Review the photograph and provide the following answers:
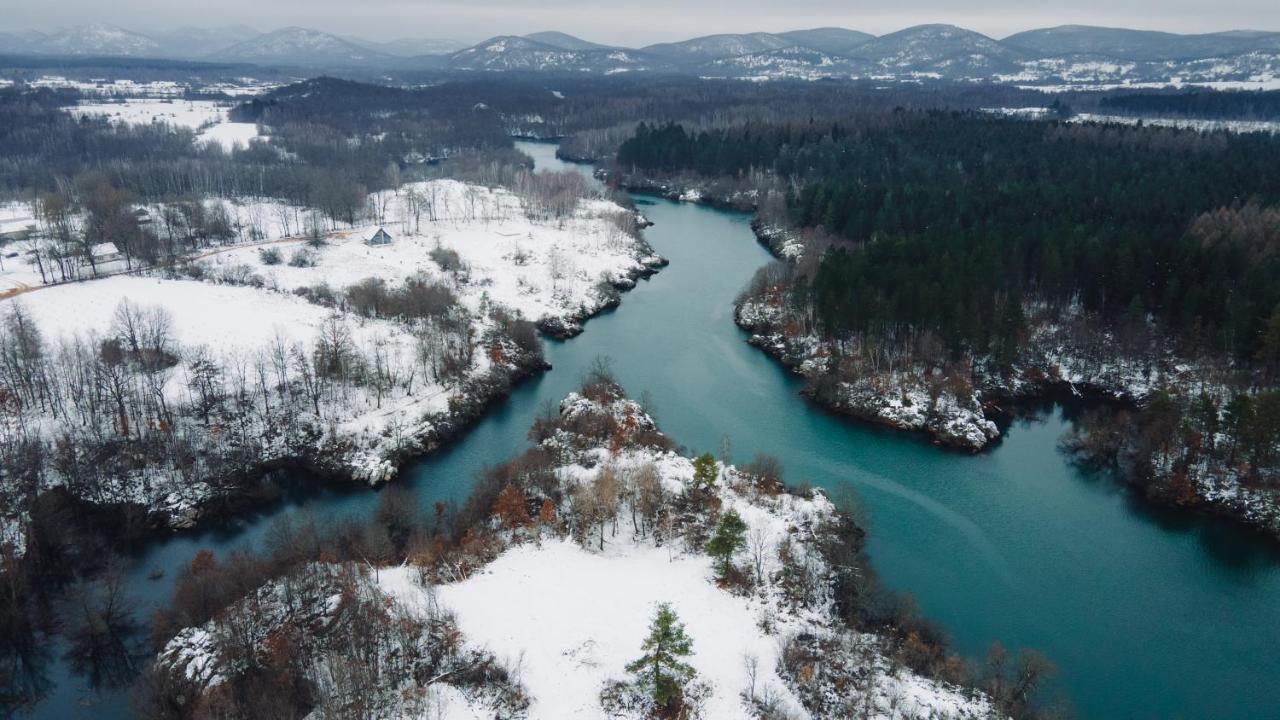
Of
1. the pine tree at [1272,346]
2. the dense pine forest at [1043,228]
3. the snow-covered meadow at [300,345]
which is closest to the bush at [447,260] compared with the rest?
the snow-covered meadow at [300,345]

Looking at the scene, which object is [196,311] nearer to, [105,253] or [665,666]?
[105,253]

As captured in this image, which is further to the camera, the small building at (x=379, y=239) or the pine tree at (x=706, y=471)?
the small building at (x=379, y=239)

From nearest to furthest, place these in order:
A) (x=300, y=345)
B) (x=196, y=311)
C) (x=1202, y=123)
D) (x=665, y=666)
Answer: (x=665, y=666) → (x=300, y=345) → (x=196, y=311) → (x=1202, y=123)

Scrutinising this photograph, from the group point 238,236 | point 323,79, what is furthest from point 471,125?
point 238,236

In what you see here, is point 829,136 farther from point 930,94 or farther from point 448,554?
point 930,94

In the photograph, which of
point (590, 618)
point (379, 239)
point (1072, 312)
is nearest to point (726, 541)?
→ point (590, 618)

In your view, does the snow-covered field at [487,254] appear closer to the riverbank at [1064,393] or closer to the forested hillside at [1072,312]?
the forested hillside at [1072,312]

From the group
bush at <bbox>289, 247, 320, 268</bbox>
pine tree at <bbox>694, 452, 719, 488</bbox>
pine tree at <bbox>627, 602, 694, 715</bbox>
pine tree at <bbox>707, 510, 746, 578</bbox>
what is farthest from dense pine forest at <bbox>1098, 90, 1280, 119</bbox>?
pine tree at <bbox>627, 602, 694, 715</bbox>
